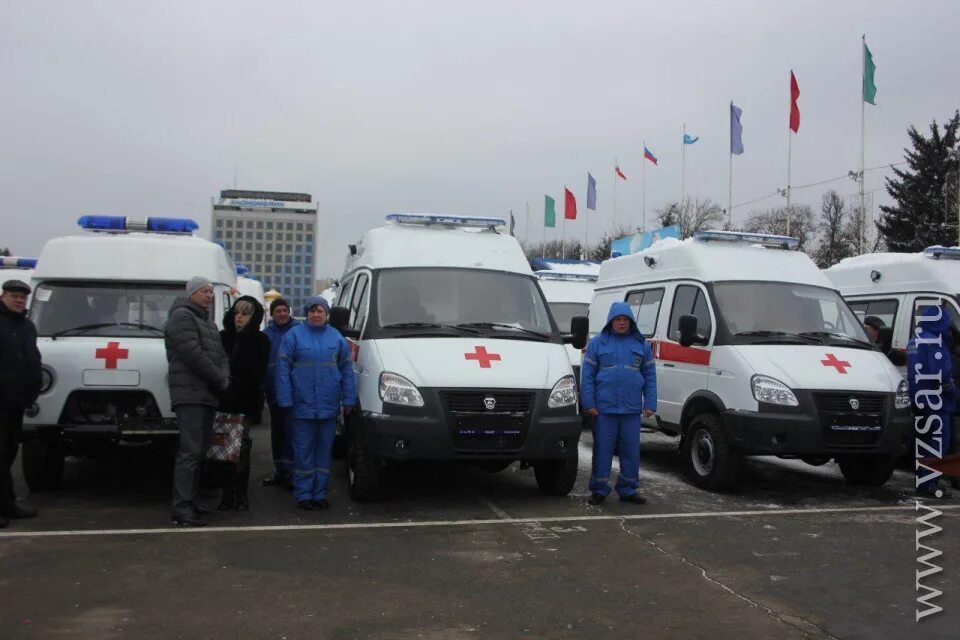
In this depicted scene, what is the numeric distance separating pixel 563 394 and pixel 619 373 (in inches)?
27.7

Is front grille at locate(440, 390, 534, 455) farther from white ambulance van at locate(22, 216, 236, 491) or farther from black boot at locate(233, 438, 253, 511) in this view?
white ambulance van at locate(22, 216, 236, 491)

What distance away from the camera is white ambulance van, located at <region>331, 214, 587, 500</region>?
7.15m

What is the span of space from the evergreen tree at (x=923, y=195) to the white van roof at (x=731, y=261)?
36.4m

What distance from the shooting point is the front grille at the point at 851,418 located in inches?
311

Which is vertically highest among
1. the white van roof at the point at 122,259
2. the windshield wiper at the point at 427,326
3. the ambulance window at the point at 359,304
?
the white van roof at the point at 122,259

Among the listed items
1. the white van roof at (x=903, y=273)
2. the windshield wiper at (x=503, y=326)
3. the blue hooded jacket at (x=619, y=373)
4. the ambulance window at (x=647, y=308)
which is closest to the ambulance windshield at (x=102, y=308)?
the windshield wiper at (x=503, y=326)

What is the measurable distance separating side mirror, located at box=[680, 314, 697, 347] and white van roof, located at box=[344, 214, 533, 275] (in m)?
1.67

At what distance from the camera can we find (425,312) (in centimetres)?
810

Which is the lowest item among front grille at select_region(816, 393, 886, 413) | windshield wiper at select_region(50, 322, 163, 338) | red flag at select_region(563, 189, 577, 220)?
front grille at select_region(816, 393, 886, 413)

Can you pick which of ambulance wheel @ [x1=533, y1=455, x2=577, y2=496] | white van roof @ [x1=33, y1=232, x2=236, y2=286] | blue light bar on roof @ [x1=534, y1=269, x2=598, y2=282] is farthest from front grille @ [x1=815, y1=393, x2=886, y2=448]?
blue light bar on roof @ [x1=534, y1=269, x2=598, y2=282]

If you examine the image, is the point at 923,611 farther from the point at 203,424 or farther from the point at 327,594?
the point at 203,424

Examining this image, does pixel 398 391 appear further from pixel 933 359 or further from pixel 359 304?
pixel 933 359

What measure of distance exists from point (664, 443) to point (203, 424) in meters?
7.61

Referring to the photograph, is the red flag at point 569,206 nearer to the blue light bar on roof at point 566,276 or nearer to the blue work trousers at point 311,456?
the blue light bar on roof at point 566,276
